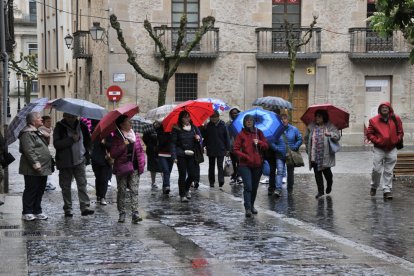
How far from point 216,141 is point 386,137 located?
3.91 meters

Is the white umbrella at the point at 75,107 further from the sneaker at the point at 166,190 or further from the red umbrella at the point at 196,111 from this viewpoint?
the sneaker at the point at 166,190

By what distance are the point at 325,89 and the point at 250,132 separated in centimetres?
2317

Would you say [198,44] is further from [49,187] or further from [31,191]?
[31,191]

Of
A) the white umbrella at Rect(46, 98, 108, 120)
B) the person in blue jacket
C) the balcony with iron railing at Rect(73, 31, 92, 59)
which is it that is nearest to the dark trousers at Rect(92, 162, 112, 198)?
the white umbrella at Rect(46, 98, 108, 120)

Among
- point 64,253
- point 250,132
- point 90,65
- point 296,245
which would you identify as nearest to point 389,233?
point 296,245

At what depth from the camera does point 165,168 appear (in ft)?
55.1

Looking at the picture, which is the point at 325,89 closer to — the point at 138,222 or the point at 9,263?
Result: the point at 138,222

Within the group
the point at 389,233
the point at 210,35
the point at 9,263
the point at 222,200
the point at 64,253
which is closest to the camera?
the point at 9,263

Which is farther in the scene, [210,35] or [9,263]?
[210,35]

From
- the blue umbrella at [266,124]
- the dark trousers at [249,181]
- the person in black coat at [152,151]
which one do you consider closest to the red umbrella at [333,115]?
the blue umbrella at [266,124]

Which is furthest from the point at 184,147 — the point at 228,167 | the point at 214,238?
the point at 214,238

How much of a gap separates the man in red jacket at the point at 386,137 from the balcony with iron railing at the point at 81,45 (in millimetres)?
24524

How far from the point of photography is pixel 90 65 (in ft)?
129

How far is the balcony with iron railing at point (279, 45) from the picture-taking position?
35125 millimetres
